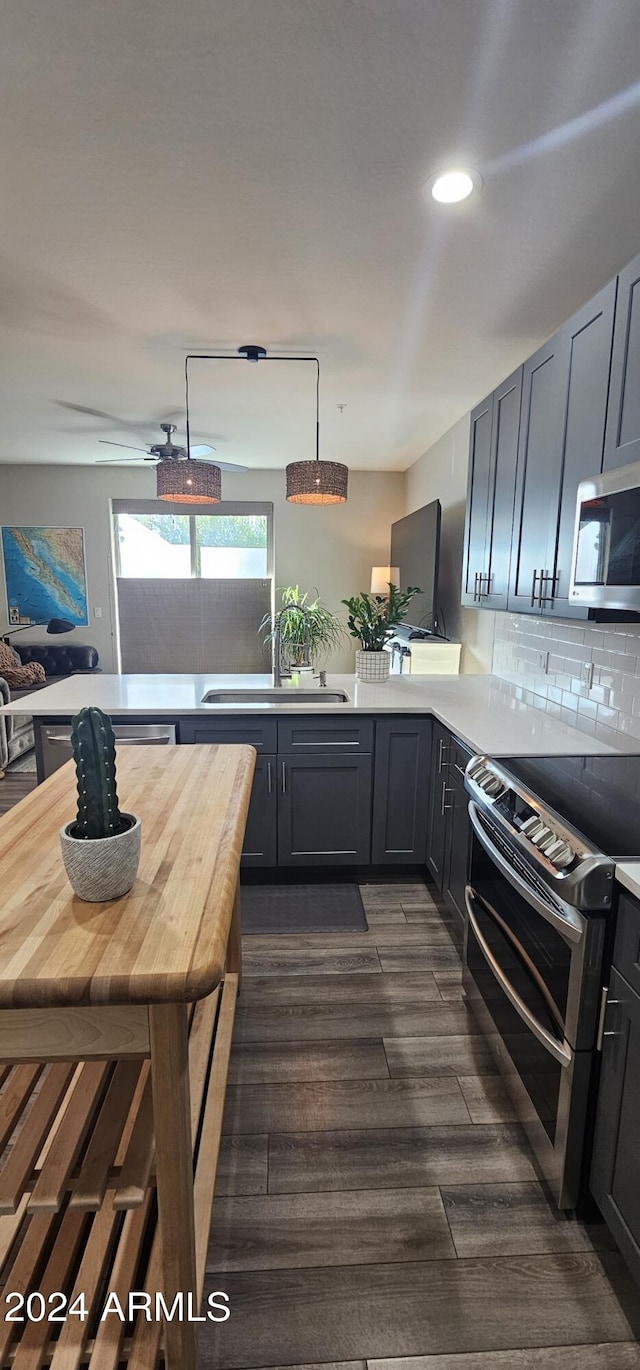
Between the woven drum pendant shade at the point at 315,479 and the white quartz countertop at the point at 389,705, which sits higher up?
the woven drum pendant shade at the point at 315,479

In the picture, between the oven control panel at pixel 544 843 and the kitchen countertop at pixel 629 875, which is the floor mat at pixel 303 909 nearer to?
the oven control panel at pixel 544 843

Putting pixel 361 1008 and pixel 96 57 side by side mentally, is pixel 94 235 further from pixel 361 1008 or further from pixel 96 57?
pixel 361 1008

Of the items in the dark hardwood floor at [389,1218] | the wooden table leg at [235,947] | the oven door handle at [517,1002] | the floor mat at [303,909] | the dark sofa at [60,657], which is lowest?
the dark hardwood floor at [389,1218]

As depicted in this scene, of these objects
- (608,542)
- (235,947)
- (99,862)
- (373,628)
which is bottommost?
(235,947)

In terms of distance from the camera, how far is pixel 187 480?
3.19 metres

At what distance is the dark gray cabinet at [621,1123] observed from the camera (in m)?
1.11

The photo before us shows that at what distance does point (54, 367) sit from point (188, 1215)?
3.98 metres

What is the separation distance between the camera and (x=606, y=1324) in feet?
3.83

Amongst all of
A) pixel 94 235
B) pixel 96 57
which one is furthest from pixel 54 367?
pixel 96 57

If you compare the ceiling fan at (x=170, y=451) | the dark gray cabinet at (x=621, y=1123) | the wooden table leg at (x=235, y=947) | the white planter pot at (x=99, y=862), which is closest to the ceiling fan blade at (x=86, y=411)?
the ceiling fan at (x=170, y=451)

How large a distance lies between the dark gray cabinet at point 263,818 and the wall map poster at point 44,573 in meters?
4.97

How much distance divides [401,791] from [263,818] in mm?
641

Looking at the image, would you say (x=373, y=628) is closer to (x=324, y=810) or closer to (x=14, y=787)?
(x=324, y=810)

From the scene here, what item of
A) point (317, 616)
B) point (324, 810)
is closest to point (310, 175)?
point (324, 810)
